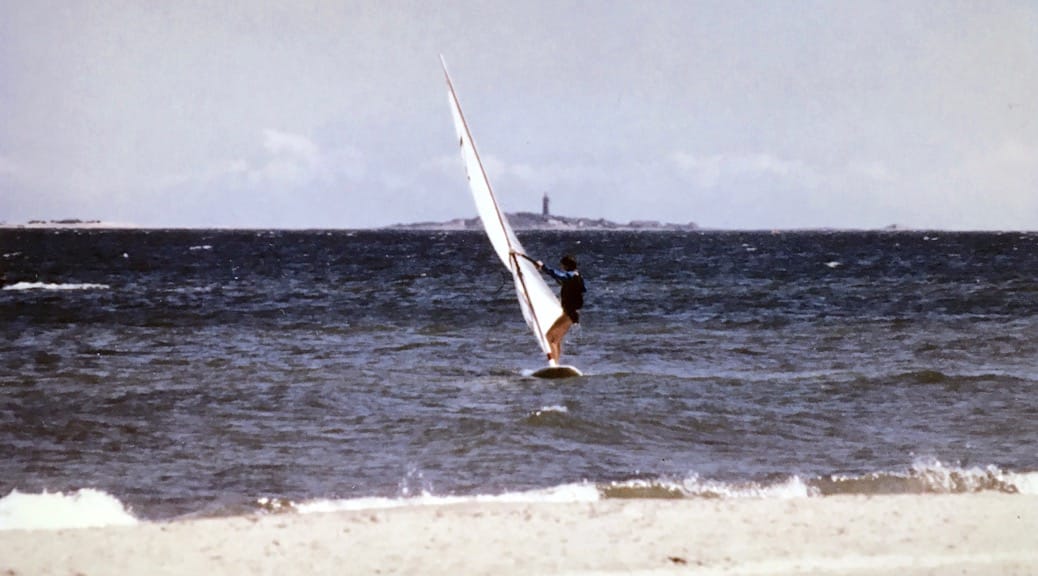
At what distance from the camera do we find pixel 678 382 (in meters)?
17.1

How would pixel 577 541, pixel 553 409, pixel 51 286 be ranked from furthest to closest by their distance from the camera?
pixel 51 286 → pixel 553 409 → pixel 577 541

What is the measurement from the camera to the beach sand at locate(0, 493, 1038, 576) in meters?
7.15

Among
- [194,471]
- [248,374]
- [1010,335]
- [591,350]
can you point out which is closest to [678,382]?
[591,350]

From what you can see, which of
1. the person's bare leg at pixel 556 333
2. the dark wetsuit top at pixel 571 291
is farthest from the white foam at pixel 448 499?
the person's bare leg at pixel 556 333

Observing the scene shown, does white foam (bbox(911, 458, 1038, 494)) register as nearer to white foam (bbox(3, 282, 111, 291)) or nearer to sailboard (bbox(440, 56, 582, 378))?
sailboard (bbox(440, 56, 582, 378))

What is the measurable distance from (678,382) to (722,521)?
8.72m

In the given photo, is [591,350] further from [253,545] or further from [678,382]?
[253,545]

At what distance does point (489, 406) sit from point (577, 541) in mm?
7070

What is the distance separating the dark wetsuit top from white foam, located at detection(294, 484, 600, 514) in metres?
4.52

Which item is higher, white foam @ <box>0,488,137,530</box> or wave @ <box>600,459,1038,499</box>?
wave @ <box>600,459,1038,499</box>

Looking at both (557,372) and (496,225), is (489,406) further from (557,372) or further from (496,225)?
(557,372)

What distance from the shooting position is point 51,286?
141 ft

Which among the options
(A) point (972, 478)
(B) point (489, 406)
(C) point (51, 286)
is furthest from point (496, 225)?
(C) point (51, 286)

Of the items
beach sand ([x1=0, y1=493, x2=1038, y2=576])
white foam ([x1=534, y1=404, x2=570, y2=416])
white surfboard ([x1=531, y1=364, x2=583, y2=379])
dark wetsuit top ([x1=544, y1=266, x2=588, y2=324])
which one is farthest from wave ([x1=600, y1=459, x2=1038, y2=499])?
white surfboard ([x1=531, y1=364, x2=583, y2=379])
